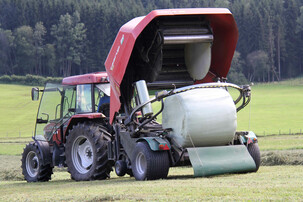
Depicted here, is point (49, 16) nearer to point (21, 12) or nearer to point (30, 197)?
point (21, 12)

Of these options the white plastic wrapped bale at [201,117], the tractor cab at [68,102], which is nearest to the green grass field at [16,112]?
the tractor cab at [68,102]

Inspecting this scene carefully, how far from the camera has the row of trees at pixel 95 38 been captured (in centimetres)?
13962

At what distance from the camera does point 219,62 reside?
1419 cm

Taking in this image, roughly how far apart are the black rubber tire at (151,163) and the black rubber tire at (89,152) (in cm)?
168

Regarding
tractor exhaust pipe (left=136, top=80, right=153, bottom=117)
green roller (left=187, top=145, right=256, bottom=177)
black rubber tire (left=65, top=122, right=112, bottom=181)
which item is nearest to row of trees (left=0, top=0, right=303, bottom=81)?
black rubber tire (left=65, top=122, right=112, bottom=181)

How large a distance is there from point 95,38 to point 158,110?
140392 millimetres

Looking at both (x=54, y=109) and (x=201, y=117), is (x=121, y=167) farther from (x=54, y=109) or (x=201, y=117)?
(x=54, y=109)

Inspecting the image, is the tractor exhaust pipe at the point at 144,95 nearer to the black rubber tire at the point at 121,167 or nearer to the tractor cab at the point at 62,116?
the black rubber tire at the point at 121,167

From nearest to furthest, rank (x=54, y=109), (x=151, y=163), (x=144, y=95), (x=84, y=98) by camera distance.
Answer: (x=151, y=163) → (x=144, y=95) → (x=84, y=98) → (x=54, y=109)

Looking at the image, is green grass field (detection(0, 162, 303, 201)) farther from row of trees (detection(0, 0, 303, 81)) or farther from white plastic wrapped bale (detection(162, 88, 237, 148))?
row of trees (detection(0, 0, 303, 81))

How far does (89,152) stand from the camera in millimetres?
14602

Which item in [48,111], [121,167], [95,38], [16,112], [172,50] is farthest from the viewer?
[95,38]

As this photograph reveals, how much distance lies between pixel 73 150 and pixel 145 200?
6439 millimetres

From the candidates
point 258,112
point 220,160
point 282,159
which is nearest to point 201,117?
point 220,160
